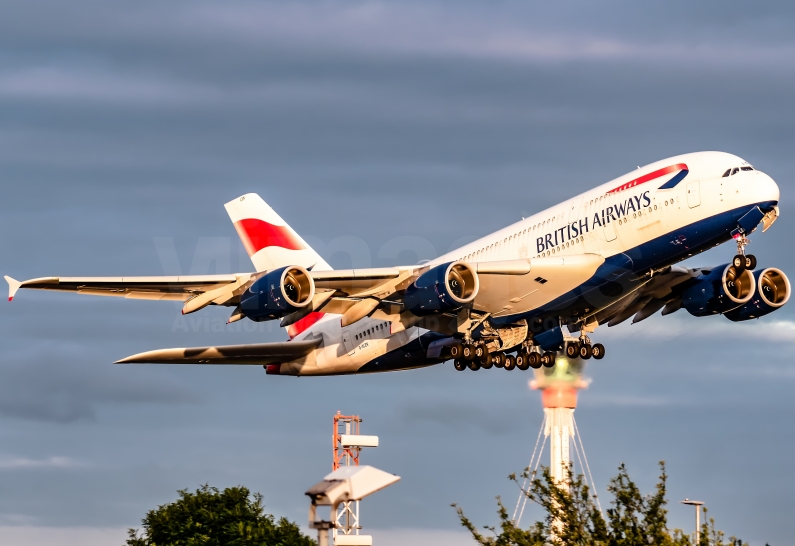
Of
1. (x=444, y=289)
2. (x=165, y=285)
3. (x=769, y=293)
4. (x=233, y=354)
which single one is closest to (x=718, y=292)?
(x=769, y=293)

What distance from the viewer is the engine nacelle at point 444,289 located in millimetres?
48781

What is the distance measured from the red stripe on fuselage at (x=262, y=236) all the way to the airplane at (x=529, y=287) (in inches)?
201

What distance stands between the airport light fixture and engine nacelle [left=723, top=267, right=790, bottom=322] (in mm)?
27132

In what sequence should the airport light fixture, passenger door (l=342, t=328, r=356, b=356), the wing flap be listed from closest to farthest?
the airport light fixture, the wing flap, passenger door (l=342, t=328, r=356, b=356)

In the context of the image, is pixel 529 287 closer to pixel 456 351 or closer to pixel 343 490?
pixel 456 351

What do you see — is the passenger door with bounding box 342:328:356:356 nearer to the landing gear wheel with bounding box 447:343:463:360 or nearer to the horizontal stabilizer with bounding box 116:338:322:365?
the horizontal stabilizer with bounding box 116:338:322:365

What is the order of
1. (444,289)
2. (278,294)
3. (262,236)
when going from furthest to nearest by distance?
1. (262,236)
2. (444,289)
3. (278,294)

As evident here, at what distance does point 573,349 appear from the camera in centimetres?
5594

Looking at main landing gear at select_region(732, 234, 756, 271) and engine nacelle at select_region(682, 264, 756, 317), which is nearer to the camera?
main landing gear at select_region(732, 234, 756, 271)

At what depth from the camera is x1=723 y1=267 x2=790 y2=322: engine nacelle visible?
55594 millimetres

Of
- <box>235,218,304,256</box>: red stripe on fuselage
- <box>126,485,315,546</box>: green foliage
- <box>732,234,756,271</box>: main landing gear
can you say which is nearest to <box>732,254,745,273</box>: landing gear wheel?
<box>732,234,756,271</box>: main landing gear

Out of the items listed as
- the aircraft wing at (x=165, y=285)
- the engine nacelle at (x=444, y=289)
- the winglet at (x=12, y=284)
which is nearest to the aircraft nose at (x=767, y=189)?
the engine nacelle at (x=444, y=289)

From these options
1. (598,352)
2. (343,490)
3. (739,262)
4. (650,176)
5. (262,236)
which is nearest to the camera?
(343,490)

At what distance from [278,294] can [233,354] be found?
1120 centimetres
